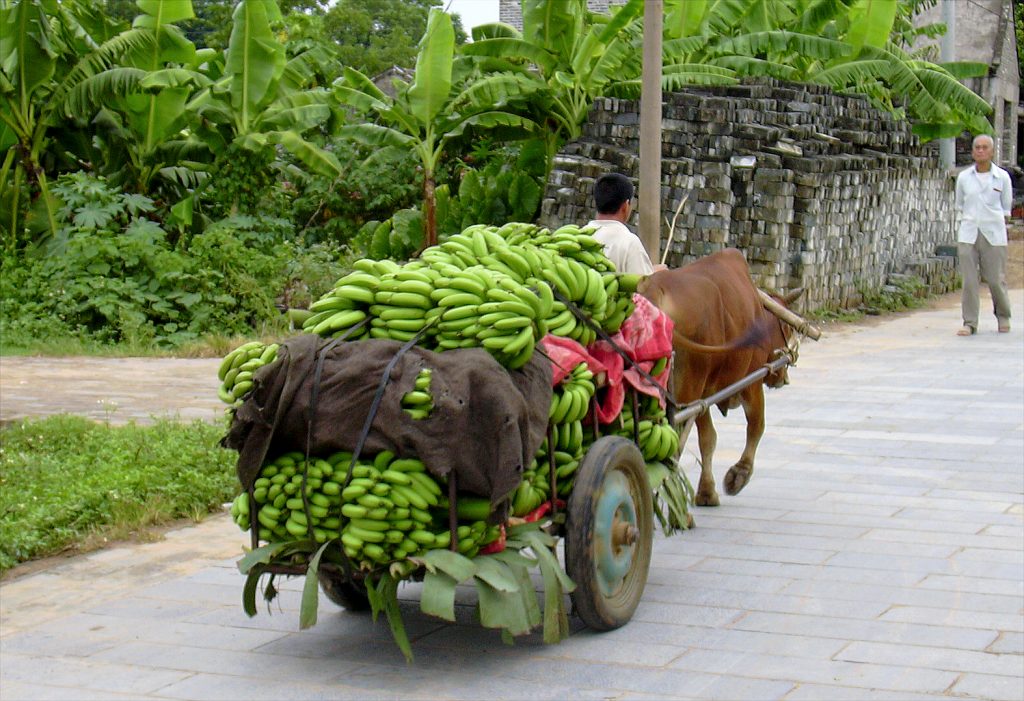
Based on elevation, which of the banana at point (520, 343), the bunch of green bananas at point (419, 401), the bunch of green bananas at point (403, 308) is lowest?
the bunch of green bananas at point (419, 401)

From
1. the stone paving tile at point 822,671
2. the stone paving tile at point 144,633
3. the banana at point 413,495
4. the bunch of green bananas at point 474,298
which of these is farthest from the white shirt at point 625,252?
the stone paving tile at point 144,633

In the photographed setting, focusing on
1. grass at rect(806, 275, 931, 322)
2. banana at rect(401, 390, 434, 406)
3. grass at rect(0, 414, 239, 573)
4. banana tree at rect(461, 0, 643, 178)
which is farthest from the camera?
grass at rect(806, 275, 931, 322)

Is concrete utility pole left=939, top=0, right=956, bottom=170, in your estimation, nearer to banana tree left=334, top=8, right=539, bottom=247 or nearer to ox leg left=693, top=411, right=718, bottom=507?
banana tree left=334, top=8, right=539, bottom=247

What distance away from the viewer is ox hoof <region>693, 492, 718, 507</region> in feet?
24.7

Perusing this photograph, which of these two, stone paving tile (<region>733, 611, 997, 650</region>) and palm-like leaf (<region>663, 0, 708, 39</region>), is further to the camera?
palm-like leaf (<region>663, 0, 708, 39</region>)

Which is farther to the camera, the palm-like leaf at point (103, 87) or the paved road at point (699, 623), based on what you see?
the palm-like leaf at point (103, 87)

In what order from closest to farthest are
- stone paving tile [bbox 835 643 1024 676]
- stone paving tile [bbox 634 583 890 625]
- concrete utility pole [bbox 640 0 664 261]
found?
1. stone paving tile [bbox 835 643 1024 676]
2. stone paving tile [bbox 634 583 890 625]
3. concrete utility pole [bbox 640 0 664 261]

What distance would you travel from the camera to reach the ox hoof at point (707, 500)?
7535 mm

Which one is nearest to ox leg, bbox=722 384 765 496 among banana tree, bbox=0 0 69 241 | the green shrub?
the green shrub

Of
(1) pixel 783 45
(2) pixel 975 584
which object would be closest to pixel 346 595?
(2) pixel 975 584

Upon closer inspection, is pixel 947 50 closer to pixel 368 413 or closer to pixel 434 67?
pixel 434 67

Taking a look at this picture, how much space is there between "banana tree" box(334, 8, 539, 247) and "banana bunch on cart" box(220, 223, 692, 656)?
10101 mm

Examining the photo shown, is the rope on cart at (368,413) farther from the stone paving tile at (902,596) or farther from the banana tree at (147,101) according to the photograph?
the banana tree at (147,101)

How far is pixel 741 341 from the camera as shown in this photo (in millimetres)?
6859
